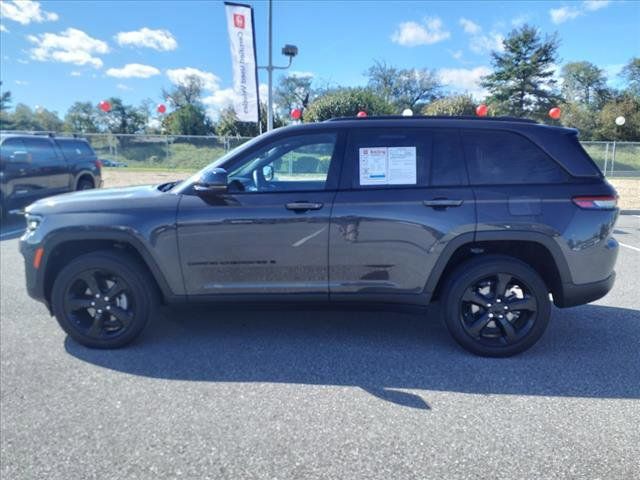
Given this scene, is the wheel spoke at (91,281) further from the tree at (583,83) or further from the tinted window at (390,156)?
the tree at (583,83)

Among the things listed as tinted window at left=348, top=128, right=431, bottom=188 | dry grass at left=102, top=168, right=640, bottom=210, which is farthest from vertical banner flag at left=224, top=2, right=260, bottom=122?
tinted window at left=348, top=128, right=431, bottom=188

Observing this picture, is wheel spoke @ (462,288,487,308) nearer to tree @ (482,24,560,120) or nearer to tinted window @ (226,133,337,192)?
tinted window @ (226,133,337,192)

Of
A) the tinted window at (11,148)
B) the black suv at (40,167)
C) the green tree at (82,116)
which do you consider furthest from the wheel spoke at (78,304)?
the green tree at (82,116)

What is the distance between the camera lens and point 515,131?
3.37 metres

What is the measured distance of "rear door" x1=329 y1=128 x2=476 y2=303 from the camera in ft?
10.7

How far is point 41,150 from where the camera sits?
9531 mm

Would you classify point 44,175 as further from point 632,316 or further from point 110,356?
point 632,316

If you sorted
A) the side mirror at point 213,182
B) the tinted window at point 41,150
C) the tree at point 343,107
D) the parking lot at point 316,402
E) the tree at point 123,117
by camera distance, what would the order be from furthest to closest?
the tree at point 123,117 < the tree at point 343,107 < the tinted window at point 41,150 < the side mirror at point 213,182 < the parking lot at point 316,402

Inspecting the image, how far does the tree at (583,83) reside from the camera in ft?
177

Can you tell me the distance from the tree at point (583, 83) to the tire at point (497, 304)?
195 ft

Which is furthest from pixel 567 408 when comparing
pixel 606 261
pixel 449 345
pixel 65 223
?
pixel 65 223

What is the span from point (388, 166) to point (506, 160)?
914mm

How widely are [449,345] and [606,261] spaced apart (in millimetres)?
1370

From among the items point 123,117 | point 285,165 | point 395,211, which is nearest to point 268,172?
point 285,165
